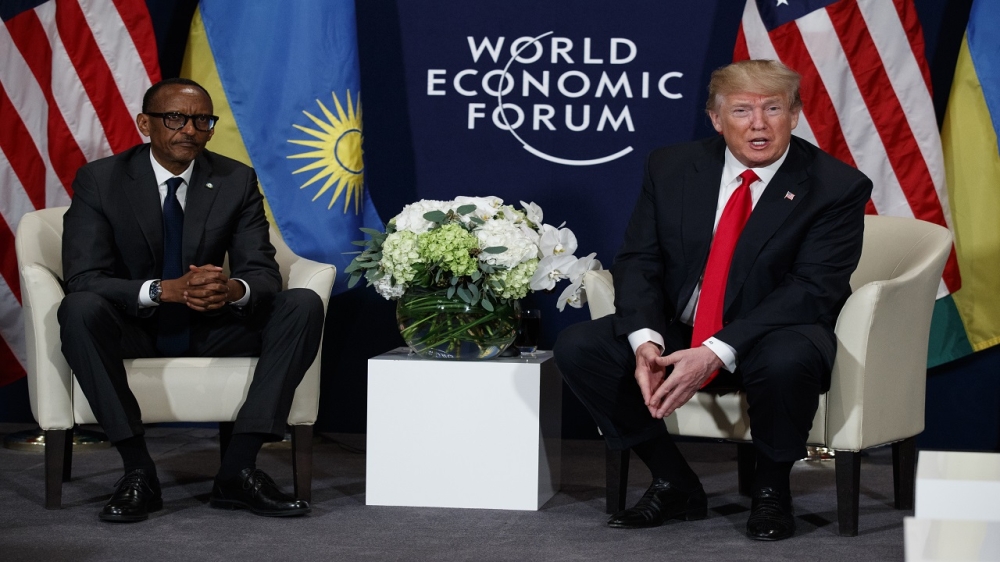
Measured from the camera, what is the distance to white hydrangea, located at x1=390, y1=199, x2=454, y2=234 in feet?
10.8

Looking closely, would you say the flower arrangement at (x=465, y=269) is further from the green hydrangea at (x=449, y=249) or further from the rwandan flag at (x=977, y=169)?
the rwandan flag at (x=977, y=169)

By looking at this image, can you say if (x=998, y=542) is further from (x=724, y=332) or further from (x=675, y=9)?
(x=675, y=9)

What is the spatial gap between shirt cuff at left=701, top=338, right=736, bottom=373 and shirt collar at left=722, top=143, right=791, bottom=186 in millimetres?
483

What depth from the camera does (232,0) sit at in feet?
14.0

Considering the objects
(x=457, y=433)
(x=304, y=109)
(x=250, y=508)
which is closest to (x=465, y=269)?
(x=457, y=433)

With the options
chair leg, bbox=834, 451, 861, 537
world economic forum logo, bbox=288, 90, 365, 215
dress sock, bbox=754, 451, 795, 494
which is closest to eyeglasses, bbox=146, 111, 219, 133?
world economic forum logo, bbox=288, 90, 365, 215

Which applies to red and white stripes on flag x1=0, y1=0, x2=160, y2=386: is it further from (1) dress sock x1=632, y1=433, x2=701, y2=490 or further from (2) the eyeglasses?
(1) dress sock x1=632, y1=433, x2=701, y2=490

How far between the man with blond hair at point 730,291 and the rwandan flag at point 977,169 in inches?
45.3

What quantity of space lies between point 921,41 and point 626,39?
3.40 ft

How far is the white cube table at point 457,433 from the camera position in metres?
3.28

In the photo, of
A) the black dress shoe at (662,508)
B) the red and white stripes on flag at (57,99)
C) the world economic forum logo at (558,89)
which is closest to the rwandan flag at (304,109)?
the red and white stripes on flag at (57,99)

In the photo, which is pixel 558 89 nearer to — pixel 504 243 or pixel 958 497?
pixel 504 243

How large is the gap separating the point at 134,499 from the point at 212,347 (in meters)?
0.52

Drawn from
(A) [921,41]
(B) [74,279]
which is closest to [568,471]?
(B) [74,279]
